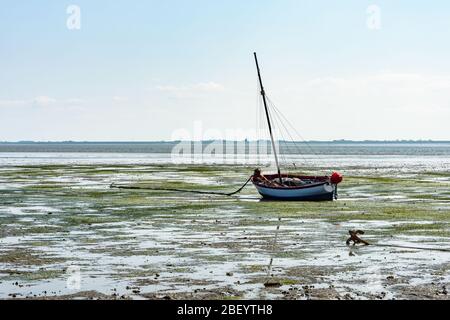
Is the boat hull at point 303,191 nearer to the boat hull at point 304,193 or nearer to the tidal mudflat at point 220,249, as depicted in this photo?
the boat hull at point 304,193

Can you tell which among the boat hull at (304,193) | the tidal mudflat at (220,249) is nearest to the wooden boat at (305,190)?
the boat hull at (304,193)

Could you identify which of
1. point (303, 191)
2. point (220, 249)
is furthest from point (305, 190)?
point (220, 249)

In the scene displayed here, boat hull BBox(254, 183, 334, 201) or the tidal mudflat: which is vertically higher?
boat hull BBox(254, 183, 334, 201)

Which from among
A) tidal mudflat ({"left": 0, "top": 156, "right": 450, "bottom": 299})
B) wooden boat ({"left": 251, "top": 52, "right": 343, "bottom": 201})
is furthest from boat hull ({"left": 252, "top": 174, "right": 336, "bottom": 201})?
tidal mudflat ({"left": 0, "top": 156, "right": 450, "bottom": 299})

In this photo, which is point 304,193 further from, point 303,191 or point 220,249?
point 220,249

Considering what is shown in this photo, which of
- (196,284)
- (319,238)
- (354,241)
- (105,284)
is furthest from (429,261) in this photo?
(105,284)

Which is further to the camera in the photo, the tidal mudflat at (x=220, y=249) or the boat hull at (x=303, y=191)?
the boat hull at (x=303, y=191)

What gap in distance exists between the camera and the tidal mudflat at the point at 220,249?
68.3 ft

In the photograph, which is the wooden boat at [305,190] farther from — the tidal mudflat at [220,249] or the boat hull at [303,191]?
the tidal mudflat at [220,249]

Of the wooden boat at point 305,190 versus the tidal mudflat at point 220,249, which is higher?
the wooden boat at point 305,190

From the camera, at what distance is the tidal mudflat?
68.3 feet

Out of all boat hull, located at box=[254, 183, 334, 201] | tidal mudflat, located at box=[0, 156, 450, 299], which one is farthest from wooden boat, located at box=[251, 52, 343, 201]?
tidal mudflat, located at box=[0, 156, 450, 299]

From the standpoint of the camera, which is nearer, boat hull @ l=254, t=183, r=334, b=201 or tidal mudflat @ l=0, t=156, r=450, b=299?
tidal mudflat @ l=0, t=156, r=450, b=299

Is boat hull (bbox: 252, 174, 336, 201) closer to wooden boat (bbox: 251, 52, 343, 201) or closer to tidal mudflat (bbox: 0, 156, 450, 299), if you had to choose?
wooden boat (bbox: 251, 52, 343, 201)
